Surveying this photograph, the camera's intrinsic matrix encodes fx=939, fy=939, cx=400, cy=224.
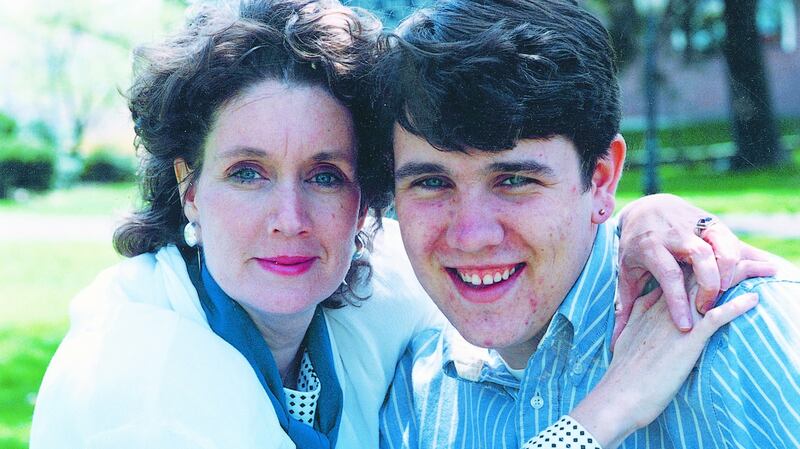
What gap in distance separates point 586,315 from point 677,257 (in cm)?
29

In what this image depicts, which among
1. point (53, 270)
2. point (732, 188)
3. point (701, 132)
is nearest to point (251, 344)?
point (53, 270)

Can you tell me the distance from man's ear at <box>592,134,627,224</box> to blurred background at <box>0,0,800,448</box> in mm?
523

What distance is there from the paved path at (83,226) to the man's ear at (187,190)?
6694 millimetres

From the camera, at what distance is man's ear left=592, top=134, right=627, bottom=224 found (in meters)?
2.67

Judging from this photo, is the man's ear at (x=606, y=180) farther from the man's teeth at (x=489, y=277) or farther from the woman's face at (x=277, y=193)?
the woman's face at (x=277, y=193)

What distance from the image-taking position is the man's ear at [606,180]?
267cm

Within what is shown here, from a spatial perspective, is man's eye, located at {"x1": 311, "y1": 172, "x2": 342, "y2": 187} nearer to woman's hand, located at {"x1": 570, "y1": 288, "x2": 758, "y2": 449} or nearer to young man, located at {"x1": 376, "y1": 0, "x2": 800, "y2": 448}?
young man, located at {"x1": 376, "y1": 0, "x2": 800, "y2": 448}

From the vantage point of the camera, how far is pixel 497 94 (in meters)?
2.43

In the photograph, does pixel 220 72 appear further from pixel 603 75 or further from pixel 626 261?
pixel 626 261

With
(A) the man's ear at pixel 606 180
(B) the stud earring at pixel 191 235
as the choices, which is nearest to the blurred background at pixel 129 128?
(B) the stud earring at pixel 191 235

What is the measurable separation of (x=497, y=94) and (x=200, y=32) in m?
1.05

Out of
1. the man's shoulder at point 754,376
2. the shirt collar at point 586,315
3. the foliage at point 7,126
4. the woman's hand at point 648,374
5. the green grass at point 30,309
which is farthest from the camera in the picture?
the foliage at point 7,126

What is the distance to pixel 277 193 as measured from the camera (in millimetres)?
2725

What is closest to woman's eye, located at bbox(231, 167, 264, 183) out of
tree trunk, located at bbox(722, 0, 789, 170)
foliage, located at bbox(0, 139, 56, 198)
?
tree trunk, located at bbox(722, 0, 789, 170)
